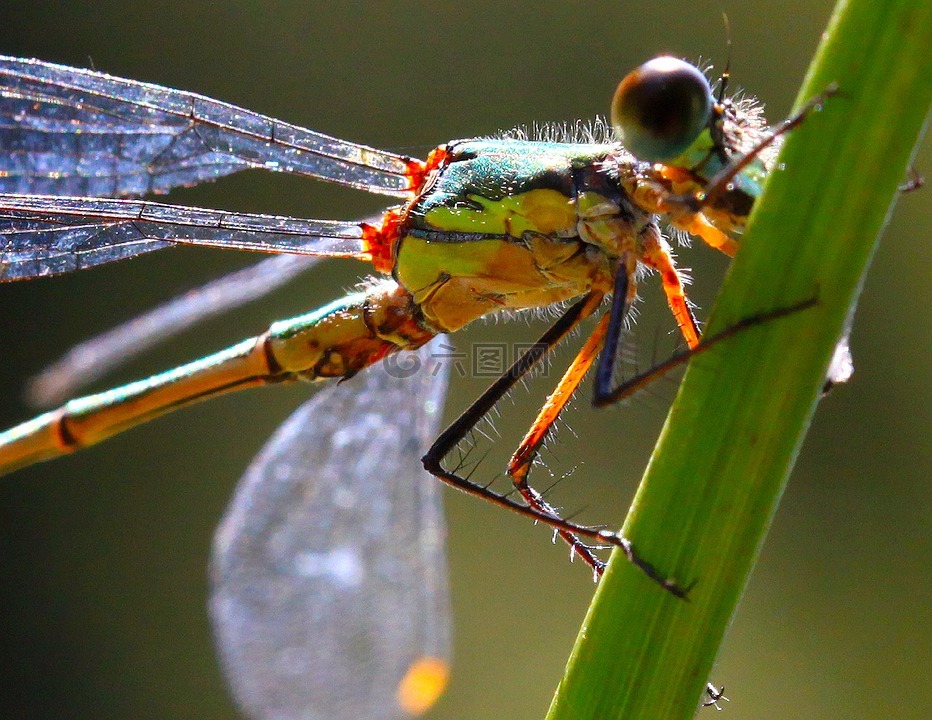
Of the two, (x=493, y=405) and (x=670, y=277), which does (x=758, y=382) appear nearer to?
(x=670, y=277)

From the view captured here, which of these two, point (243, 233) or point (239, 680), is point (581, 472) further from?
point (243, 233)

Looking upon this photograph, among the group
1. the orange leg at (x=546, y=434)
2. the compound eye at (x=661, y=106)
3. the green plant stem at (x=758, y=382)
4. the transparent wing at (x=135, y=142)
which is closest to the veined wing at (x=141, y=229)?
the transparent wing at (x=135, y=142)

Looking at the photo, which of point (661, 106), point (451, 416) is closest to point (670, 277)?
point (661, 106)

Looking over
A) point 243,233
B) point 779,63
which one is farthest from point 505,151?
point 779,63

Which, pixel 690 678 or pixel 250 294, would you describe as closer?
pixel 690 678

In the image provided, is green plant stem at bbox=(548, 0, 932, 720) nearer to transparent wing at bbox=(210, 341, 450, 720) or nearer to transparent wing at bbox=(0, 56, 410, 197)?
transparent wing at bbox=(0, 56, 410, 197)
